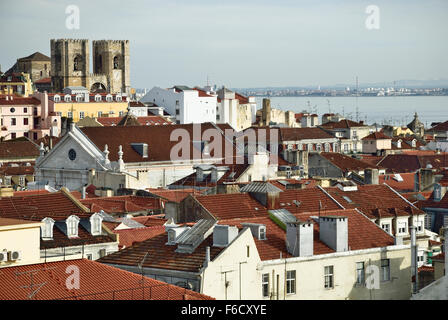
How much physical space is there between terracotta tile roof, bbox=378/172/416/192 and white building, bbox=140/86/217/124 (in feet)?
182

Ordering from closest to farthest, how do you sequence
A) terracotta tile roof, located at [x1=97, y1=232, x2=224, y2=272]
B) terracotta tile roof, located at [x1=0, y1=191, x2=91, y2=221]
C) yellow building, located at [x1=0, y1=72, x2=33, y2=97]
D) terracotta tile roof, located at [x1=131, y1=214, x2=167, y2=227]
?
terracotta tile roof, located at [x1=97, y1=232, x2=224, y2=272]
terracotta tile roof, located at [x1=0, y1=191, x2=91, y2=221]
terracotta tile roof, located at [x1=131, y1=214, x2=167, y2=227]
yellow building, located at [x1=0, y1=72, x2=33, y2=97]

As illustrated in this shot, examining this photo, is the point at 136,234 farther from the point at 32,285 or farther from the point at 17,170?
the point at 17,170

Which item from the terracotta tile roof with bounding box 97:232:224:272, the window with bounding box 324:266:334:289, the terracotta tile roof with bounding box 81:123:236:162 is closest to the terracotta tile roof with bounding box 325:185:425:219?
the window with bounding box 324:266:334:289

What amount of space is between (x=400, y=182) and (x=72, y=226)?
26.5 meters

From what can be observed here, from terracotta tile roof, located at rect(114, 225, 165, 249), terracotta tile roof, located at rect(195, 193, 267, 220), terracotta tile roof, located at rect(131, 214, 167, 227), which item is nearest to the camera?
terracotta tile roof, located at rect(114, 225, 165, 249)

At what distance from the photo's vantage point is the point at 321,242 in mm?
29000

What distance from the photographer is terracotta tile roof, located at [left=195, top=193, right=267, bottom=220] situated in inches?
1315

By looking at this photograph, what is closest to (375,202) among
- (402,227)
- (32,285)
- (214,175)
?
(402,227)

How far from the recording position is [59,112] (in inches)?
4395

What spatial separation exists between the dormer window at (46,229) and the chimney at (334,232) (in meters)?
6.12

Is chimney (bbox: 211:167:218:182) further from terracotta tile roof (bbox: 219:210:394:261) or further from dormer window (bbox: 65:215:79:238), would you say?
dormer window (bbox: 65:215:79:238)

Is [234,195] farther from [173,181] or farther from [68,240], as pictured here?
[173,181]
